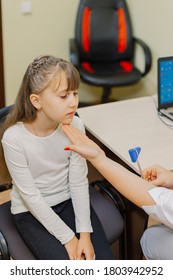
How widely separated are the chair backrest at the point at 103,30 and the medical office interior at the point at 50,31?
4.0 inches

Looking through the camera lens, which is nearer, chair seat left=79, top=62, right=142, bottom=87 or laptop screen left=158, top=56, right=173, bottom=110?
laptop screen left=158, top=56, right=173, bottom=110

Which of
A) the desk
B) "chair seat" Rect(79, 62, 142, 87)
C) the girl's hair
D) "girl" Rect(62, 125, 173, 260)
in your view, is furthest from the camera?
"chair seat" Rect(79, 62, 142, 87)

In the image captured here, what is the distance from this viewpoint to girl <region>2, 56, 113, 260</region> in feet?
4.69

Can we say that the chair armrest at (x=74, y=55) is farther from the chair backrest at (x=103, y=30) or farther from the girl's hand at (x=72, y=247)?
the girl's hand at (x=72, y=247)

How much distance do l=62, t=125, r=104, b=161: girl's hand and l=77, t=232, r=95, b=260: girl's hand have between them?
342 millimetres

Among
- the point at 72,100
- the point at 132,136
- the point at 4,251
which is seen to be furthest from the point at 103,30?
the point at 4,251

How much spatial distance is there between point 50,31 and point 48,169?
203 cm

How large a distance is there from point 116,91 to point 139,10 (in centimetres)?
75

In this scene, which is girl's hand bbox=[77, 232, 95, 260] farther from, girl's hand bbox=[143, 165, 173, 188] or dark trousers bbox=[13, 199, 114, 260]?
girl's hand bbox=[143, 165, 173, 188]

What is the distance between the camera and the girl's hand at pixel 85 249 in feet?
4.84

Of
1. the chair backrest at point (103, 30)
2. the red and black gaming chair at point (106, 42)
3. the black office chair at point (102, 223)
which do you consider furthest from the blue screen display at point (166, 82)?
the chair backrest at point (103, 30)

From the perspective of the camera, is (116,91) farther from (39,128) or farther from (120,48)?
(39,128)

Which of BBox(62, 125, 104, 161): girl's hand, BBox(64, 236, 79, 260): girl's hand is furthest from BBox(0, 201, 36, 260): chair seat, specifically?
BBox(62, 125, 104, 161): girl's hand
